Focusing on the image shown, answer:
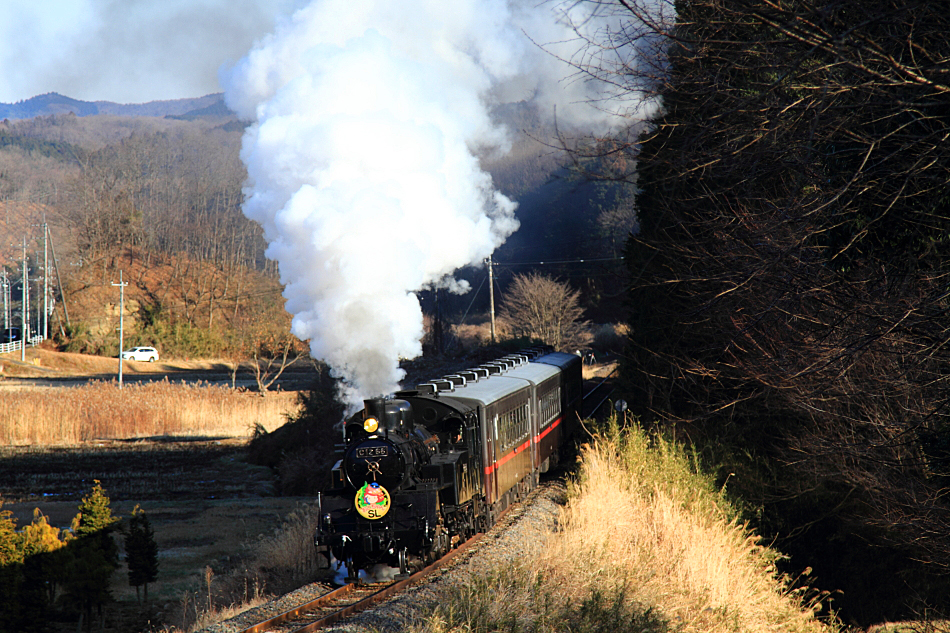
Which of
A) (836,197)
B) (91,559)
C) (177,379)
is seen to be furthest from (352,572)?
(177,379)

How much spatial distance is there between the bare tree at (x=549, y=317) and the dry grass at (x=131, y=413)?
16.8 meters

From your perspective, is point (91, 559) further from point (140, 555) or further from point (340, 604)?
point (340, 604)

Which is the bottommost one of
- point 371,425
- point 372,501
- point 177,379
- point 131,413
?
point 372,501

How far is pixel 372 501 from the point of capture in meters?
10.6

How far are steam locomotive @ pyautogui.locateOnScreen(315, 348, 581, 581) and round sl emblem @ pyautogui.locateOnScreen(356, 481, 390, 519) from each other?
14mm

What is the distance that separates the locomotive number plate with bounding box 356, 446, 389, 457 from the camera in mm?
10461

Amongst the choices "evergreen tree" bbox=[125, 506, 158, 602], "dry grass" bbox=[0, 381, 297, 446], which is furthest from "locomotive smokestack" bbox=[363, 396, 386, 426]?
"dry grass" bbox=[0, 381, 297, 446]

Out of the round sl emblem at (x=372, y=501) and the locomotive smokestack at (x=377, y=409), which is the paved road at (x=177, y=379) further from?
the round sl emblem at (x=372, y=501)

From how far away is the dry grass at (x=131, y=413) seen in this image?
30047mm

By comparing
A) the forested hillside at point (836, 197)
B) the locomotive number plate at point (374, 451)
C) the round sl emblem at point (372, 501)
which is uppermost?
the forested hillside at point (836, 197)

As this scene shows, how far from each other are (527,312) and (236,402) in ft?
64.9

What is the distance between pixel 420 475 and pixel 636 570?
3.48 metres

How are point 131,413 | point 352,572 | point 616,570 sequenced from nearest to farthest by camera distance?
1. point 616,570
2. point 352,572
3. point 131,413

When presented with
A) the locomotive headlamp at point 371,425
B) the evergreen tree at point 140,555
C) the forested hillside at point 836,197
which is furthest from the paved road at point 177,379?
the forested hillside at point 836,197
